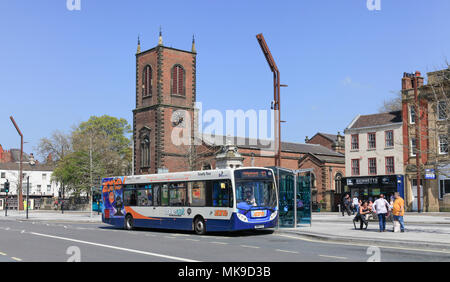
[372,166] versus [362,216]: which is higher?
[372,166]

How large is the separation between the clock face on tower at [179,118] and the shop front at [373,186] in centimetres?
2385

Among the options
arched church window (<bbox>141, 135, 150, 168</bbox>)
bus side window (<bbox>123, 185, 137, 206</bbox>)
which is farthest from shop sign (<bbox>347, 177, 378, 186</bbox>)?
bus side window (<bbox>123, 185, 137, 206</bbox>)

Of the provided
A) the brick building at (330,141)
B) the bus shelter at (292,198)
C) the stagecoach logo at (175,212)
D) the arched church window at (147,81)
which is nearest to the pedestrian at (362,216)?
the bus shelter at (292,198)

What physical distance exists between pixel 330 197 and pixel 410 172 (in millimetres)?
10854

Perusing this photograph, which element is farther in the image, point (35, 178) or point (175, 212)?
point (35, 178)

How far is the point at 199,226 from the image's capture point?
2264 cm

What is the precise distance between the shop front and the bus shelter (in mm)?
24893

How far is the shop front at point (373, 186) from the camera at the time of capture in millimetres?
49594

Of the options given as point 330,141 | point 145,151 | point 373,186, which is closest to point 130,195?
point 373,186

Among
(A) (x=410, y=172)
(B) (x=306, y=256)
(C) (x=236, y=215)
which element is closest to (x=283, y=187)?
(C) (x=236, y=215)

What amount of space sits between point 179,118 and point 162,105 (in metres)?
3.23

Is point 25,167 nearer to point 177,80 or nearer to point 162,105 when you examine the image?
point 162,105

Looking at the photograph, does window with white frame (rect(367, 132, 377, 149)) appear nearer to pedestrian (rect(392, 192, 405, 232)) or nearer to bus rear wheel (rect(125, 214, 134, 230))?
bus rear wheel (rect(125, 214, 134, 230))

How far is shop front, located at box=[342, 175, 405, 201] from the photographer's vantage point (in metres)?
49.6
